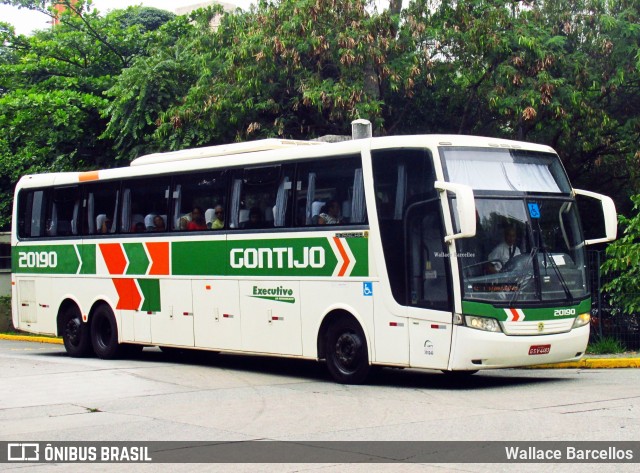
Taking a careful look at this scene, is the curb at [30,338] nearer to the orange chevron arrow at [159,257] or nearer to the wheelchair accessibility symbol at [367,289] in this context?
the orange chevron arrow at [159,257]

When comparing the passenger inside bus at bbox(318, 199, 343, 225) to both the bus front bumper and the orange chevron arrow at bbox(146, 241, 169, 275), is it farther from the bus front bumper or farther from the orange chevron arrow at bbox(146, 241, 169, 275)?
the orange chevron arrow at bbox(146, 241, 169, 275)

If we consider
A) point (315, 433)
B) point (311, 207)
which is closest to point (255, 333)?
point (311, 207)

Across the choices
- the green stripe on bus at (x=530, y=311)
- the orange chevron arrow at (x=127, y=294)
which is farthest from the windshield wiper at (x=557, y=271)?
the orange chevron arrow at (x=127, y=294)

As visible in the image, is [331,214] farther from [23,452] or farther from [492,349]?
[23,452]

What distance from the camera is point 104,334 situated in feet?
66.0

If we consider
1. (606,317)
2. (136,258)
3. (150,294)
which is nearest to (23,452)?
(150,294)

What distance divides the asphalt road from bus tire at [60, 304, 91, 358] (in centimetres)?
232

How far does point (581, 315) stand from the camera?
46.8 ft

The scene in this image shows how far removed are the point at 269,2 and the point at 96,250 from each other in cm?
693

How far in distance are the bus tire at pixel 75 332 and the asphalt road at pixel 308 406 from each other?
2325 millimetres

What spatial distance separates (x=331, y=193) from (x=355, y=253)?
104cm

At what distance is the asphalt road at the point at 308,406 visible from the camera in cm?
1002

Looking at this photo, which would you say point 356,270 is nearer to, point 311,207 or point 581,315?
point 311,207

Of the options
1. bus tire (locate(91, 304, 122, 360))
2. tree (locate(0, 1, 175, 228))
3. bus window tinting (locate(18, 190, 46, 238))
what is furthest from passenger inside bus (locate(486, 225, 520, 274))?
tree (locate(0, 1, 175, 228))
